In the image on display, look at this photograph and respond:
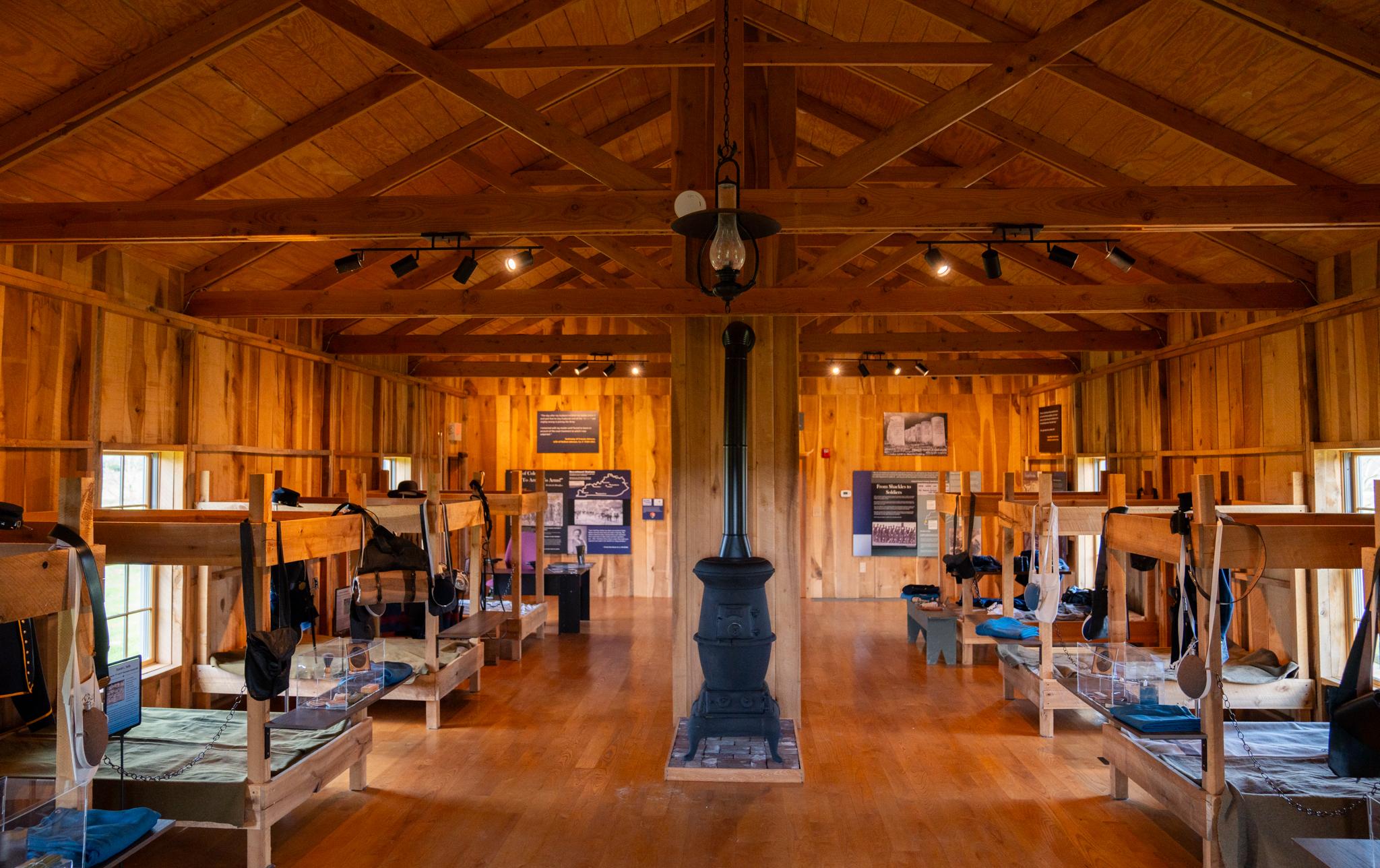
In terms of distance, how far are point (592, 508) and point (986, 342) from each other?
5.71 meters

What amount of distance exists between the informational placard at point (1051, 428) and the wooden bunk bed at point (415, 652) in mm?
7202

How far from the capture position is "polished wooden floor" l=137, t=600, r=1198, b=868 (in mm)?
3791

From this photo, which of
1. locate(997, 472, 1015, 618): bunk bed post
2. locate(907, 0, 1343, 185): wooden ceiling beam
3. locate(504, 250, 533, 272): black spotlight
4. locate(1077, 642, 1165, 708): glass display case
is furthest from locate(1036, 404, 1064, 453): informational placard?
locate(504, 250, 533, 272): black spotlight

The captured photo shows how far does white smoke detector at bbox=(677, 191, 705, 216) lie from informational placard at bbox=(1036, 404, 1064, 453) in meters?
7.92

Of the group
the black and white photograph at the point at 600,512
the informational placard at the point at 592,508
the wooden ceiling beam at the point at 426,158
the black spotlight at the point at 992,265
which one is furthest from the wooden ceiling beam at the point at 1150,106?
the black and white photograph at the point at 600,512

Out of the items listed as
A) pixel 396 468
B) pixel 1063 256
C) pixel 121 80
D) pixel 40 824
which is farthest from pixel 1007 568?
pixel 121 80

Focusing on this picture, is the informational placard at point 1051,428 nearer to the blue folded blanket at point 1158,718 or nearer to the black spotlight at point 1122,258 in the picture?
the black spotlight at point 1122,258

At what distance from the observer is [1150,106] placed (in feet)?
16.2

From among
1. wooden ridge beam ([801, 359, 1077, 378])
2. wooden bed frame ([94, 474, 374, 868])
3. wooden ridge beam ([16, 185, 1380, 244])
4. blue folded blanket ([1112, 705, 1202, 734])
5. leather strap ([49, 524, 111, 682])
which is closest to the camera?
leather strap ([49, 524, 111, 682])

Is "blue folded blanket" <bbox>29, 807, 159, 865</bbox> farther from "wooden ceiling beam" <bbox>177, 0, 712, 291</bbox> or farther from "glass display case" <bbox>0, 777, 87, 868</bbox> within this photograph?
"wooden ceiling beam" <bbox>177, 0, 712, 291</bbox>

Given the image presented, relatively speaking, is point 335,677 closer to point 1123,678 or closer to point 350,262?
point 350,262

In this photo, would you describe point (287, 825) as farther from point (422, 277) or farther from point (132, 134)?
point (422, 277)

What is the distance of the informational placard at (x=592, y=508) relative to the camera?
11273 mm

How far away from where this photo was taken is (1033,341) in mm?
8062
